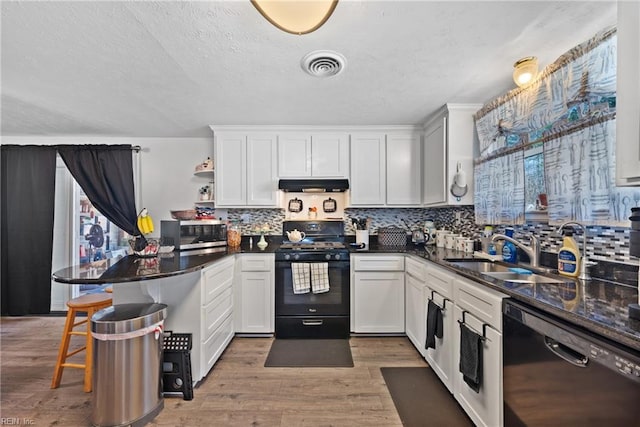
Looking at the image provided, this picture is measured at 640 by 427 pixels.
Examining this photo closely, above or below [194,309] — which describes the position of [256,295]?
below

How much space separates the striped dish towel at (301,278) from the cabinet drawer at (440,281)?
1.12 m

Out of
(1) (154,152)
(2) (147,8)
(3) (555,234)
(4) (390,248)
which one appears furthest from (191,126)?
(3) (555,234)

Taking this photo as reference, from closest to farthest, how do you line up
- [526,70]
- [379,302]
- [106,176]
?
1. [526,70]
2. [379,302]
3. [106,176]

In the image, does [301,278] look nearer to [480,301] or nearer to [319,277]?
[319,277]

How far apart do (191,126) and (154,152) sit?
0.82 meters

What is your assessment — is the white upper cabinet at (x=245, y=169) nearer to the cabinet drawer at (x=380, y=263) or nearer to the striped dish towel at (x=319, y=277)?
the striped dish towel at (x=319, y=277)

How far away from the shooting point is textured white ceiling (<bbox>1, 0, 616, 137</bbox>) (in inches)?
52.8

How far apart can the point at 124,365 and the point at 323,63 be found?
2.14 m

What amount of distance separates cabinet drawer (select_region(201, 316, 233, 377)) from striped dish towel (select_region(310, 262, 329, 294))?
86 centimetres

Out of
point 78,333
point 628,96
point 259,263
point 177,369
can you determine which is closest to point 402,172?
point 259,263

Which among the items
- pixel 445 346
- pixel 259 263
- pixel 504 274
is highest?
pixel 504 274

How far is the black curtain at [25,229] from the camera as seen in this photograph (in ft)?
10.7

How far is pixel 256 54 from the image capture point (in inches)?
65.3

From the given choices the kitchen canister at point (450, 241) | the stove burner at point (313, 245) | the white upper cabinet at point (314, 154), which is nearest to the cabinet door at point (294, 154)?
the white upper cabinet at point (314, 154)
